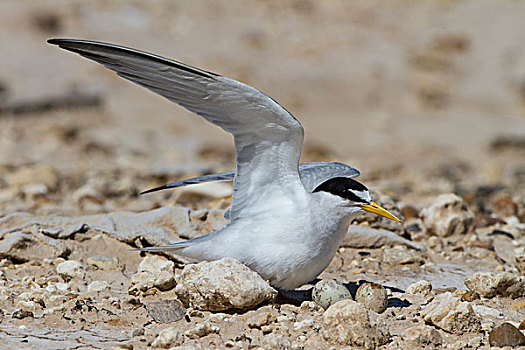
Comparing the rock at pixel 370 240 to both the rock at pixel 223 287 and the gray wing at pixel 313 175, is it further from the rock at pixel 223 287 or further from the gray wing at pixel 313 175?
the rock at pixel 223 287

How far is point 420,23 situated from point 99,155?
11.2 meters

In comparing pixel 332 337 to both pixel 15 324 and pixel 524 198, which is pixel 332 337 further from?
pixel 524 198

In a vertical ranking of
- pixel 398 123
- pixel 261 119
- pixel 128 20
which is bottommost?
pixel 398 123

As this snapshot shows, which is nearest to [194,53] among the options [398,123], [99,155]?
[398,123]

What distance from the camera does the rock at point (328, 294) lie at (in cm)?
350

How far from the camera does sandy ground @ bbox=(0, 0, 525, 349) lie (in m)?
3.83

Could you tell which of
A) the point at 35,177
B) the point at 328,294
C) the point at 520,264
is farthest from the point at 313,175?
the point at 35,177

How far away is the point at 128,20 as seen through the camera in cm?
1623

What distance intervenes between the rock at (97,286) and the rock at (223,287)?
60cm

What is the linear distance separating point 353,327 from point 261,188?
96 cm

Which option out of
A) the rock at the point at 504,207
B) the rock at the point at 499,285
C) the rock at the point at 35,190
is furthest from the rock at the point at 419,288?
the rock at the point at 35,190

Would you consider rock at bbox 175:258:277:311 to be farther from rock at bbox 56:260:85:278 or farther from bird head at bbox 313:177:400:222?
rock at bbox 56:260:85:278

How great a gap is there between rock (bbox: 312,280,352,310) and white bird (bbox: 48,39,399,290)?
0.10 metres

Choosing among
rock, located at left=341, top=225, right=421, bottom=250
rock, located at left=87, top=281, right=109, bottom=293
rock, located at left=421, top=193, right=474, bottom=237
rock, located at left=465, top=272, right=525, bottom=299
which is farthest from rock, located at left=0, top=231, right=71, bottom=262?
rock, located at left=421, top=193, right=474, bottom=237
